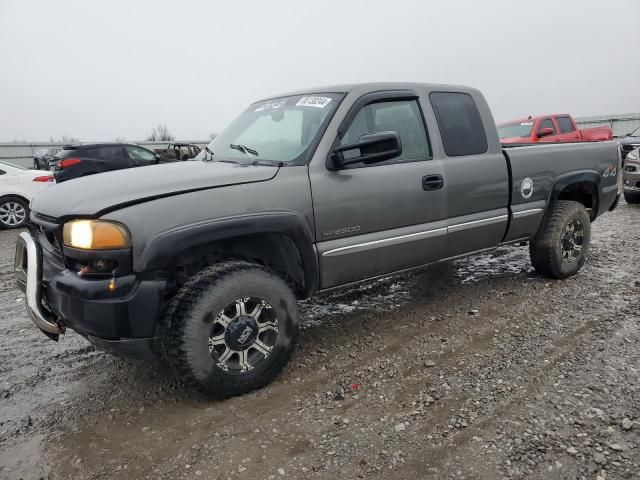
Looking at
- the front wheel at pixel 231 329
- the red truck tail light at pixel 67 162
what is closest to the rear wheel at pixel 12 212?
the red truck tail light at pixel 67 162

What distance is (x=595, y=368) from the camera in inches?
115

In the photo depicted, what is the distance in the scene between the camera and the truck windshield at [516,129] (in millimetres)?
11461

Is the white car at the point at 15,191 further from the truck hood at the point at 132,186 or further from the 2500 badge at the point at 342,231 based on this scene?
the 2500 badge at the point at 342,231

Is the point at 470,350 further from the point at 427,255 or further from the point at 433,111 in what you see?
the point at 433,111

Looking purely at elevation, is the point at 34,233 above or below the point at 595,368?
above

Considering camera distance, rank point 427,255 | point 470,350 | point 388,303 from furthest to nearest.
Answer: point 388,303 → point 427,255 → point 470,350

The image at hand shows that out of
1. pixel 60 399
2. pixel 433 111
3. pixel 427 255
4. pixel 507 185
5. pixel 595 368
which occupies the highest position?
pixel 433 111

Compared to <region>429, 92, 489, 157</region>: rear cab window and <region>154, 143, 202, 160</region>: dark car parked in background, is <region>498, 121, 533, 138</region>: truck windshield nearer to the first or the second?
<region>154, 143, 202, 160</region>: dark car parked in background

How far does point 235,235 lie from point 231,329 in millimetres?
526

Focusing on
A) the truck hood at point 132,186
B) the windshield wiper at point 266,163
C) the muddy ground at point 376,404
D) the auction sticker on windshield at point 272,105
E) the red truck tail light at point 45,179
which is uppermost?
the auction sticker on windshield at point 272,105

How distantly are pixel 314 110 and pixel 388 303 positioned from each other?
1878mm

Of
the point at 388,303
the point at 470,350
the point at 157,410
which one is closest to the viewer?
the point at 157,410

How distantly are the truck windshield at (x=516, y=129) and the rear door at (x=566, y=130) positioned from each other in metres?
0.86

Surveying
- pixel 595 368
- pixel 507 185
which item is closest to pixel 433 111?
pixel 507 185
